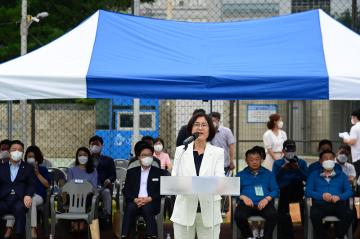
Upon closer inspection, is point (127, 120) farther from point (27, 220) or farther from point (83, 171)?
point (27, 220)

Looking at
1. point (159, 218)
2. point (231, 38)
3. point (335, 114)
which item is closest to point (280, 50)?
point (231, 38)

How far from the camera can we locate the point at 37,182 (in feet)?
35.3

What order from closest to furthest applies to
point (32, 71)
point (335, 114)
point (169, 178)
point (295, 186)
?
point (169, 178), point (32, 71), point (295, 186), point (335, 114)

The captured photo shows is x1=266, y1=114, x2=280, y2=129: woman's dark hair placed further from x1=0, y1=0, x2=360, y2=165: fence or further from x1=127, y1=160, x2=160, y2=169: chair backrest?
x1=127, y1=160, x2=160, y2=169: chair backrest

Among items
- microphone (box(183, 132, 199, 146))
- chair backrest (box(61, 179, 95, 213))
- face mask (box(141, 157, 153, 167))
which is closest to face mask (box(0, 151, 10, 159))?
chair backrest (box(61, 179, 95, 213))

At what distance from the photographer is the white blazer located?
23.0ft

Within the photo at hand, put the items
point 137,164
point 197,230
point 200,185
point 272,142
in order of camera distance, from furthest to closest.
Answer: point 272,142 → point 137,164 → point 197,230 → point 200,185

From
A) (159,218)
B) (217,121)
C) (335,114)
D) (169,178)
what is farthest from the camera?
(335,114)

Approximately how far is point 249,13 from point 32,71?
7.87 meters

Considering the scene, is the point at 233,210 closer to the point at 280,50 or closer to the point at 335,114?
the point at 280,50

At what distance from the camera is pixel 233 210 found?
9.89m

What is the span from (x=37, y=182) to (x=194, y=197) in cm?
421

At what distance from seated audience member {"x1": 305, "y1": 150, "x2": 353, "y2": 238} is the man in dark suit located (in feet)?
11.1

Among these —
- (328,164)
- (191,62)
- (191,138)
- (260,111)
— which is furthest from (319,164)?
(260,111)
